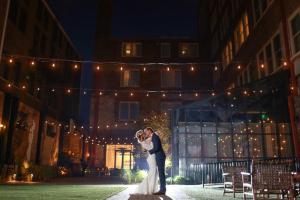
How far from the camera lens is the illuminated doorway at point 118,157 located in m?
30.5

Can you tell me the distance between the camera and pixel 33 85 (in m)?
23.8

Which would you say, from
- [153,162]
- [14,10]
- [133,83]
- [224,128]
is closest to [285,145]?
[224,128]

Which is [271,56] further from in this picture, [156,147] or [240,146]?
[156,147]

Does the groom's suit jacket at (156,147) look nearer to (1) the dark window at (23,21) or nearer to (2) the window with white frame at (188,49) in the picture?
(1) the dark window at (23,21)

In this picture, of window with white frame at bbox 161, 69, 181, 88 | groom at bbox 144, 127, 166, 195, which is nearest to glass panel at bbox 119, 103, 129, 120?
window with white frame at bbox 161, 69, 181, 88

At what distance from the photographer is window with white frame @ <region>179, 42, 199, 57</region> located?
103 ft

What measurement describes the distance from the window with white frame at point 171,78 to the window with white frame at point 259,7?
43.3 feet

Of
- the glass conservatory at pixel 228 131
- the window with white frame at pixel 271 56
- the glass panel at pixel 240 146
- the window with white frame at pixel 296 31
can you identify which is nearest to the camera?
the window with white frame at pixel 296 31

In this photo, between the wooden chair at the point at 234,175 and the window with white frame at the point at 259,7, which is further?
the window with white frame at the point at 259,7

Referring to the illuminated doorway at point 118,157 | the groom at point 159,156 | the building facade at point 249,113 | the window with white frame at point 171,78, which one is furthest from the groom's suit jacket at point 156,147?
the illuminated doorway at point 118,157

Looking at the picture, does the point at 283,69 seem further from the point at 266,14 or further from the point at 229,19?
the point at 229,19

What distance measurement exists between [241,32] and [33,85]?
609 inches

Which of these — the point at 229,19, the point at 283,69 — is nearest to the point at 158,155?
the point at 283,69

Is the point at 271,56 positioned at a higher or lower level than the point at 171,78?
lower
